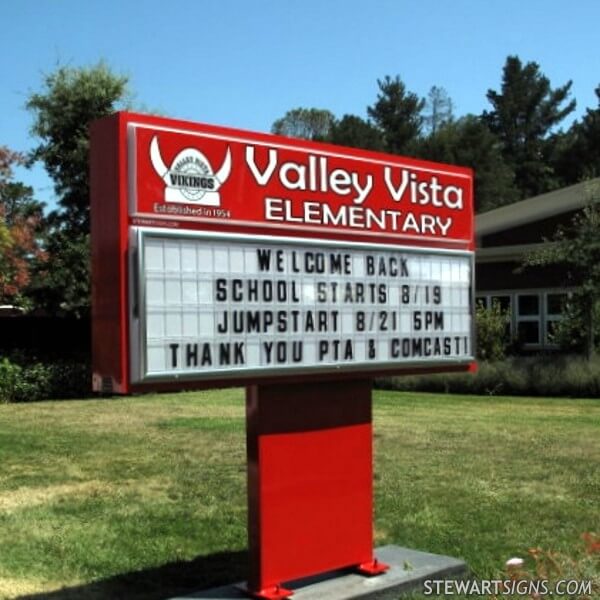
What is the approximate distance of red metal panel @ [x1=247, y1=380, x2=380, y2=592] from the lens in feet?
17.4

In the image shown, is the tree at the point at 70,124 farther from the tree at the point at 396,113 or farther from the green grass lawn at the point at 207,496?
the tree at the point at 396,113

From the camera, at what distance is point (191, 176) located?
193 inches

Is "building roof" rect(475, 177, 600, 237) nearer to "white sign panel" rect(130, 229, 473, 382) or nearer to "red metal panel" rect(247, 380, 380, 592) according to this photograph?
"white sign panel" rect(130, 229, 473, 382)

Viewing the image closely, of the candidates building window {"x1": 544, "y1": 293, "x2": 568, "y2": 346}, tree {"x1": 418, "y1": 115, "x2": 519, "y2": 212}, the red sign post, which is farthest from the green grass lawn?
tree {"x1": 418, "y1": 115, "x2": 519, "y2": 212}

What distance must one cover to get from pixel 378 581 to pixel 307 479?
79 centimetres

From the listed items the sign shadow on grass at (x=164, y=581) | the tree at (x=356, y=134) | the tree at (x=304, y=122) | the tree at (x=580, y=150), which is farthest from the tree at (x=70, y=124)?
the tree at (x=304, y=122)

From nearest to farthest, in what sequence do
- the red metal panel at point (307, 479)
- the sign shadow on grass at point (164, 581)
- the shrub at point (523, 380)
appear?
the red metal panel at point (307, 479), the sign shadow on grass at point (164, 581), the shrub at point (523, 380)

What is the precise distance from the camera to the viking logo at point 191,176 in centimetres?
479

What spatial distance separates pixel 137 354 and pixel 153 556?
2452mm

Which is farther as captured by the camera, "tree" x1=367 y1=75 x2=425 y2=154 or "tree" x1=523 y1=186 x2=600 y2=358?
"tree" x1=367 y1=75 x2=425 y2=154

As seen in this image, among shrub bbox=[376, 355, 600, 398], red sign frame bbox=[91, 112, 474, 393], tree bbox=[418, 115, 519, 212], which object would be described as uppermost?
tree bbox=[418, 115, 519, 212]

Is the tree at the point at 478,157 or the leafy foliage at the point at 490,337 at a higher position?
the tree at the point at 478,157

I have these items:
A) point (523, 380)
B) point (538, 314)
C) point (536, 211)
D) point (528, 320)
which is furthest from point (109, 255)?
point (536, 211)

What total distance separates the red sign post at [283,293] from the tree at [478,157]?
52033mm
